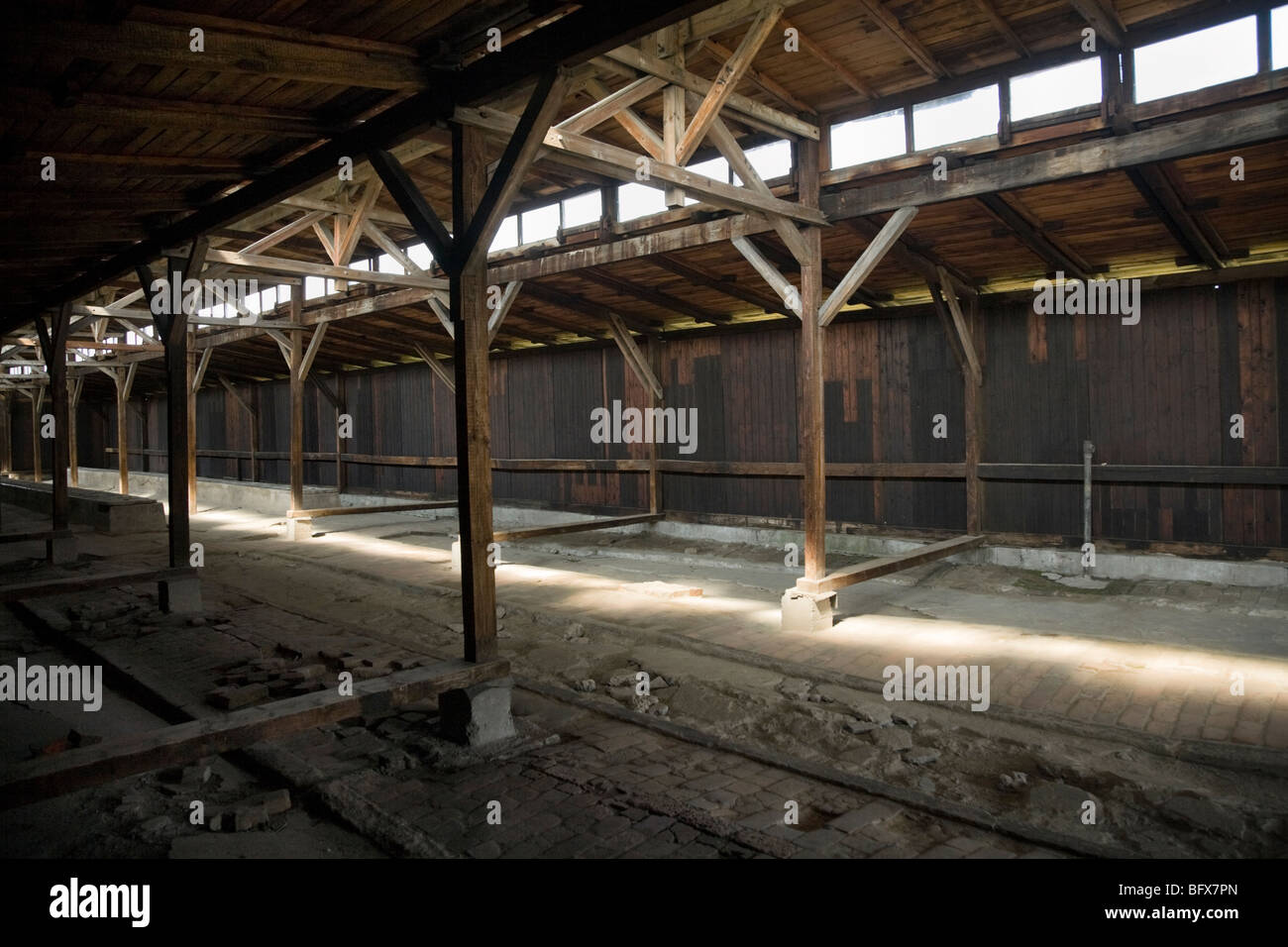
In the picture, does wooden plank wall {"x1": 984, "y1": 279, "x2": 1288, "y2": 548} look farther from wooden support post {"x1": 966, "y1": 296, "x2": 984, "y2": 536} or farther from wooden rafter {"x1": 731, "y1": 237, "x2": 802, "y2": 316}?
wooden rafter {"x1": 731, "y1": 237, "x2": 802, "y2": 316}

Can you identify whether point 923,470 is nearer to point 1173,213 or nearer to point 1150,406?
point 1150,406

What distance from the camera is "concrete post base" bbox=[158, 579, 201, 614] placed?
8.91 m

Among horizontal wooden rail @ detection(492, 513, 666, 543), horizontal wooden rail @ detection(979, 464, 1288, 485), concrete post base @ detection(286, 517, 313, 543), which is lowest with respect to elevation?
concrete post base @ detection(286, 517, 313, 543)

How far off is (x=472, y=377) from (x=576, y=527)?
748 centimetres

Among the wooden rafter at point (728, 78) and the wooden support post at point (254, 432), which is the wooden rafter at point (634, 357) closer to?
the wooden rafter at point (728, 78)

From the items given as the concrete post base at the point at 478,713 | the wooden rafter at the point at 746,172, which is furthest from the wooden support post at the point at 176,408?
the wooden rafter at the point at 746,172

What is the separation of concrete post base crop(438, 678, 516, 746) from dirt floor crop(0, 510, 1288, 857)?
15 centimetres

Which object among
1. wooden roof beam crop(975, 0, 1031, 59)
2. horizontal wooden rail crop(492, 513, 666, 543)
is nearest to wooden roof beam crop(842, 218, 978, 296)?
wooden roof beam crop(975, 0, 1031, 59)

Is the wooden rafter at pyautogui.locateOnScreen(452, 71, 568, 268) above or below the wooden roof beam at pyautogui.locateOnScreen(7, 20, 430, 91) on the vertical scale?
below

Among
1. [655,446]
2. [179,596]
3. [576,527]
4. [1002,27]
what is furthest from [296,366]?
[1002,27]

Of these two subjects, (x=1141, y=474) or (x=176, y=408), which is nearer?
(x=176, y=408)

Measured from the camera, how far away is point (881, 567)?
850 cm

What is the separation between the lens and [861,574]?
8281mm

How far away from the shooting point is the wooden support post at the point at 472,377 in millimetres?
4980
